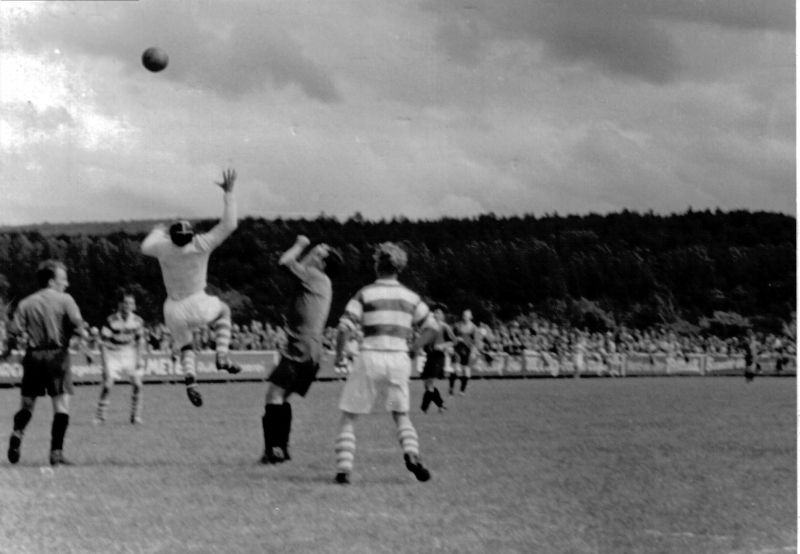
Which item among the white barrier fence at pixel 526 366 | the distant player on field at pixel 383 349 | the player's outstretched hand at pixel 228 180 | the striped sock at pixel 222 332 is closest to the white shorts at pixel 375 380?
the distant player on field at pixel 383 349

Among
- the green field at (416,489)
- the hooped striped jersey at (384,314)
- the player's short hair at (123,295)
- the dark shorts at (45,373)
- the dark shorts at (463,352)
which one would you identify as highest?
the player's short hair at (123,295)

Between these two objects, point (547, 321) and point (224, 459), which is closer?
A: point (224, 459)

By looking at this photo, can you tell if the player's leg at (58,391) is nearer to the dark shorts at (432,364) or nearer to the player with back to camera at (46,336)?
the player with back to camera at (46,336)

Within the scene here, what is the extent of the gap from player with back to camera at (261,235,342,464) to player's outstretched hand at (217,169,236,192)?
76 cm

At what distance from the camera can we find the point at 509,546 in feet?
23.9

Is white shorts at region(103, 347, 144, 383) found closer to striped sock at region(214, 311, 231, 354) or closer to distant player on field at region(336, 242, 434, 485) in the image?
striped sock at region(214, 311, 231, 354)

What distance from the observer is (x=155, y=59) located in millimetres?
9422

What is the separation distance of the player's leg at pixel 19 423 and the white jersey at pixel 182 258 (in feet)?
4.87

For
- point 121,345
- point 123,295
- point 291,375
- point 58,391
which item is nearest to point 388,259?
point 291,375

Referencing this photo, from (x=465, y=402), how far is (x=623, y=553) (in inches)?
481

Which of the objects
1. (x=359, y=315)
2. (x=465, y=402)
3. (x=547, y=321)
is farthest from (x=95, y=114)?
(x=547, y=321)

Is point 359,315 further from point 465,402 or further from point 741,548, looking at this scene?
point 465,402

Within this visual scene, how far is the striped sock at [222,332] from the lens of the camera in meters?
10.1

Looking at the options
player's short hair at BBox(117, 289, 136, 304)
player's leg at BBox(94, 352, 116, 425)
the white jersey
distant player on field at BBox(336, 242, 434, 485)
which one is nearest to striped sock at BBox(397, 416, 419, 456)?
distant player on field at BBox(336, 242, 434, 485)
